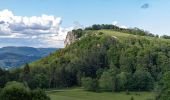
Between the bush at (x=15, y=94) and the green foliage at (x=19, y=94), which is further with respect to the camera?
the green foliage at (x=19, y=94)

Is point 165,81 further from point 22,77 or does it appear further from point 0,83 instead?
point 22,77

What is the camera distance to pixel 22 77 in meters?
193

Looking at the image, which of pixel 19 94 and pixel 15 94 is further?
pixel 19 94

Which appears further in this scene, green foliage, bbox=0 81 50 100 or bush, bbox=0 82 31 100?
green foliage, bbox=0 81 50 100

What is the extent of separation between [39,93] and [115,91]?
96.8 m

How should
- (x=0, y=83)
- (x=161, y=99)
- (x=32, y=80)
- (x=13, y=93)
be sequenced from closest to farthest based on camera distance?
(x=13, y=93)
(x=161, y=99)
(x=0, y=83)
(x=32, y=80)

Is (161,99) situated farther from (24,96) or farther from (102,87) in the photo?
(102,87)

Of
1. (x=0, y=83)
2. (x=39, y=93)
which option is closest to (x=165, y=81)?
(x=39, y=93)

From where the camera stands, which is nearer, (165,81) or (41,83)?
(165,81)

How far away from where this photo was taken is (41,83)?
648 feet

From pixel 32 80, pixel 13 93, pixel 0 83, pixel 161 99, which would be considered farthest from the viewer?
pixel 32 80

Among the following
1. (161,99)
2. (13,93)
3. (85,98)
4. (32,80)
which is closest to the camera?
(13,93)

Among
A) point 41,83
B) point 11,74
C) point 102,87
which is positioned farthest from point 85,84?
point 11,74

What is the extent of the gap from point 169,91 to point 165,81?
5.70 meters
